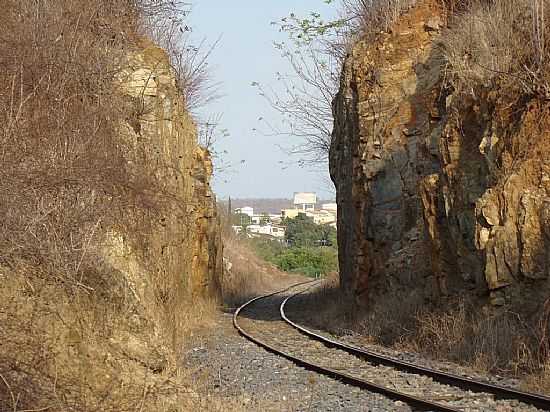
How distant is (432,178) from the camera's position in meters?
17.9

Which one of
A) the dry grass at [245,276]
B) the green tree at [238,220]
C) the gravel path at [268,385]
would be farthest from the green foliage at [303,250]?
the gravel path at [268,385]

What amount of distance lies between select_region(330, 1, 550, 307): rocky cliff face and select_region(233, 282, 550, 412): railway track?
234 centimetres

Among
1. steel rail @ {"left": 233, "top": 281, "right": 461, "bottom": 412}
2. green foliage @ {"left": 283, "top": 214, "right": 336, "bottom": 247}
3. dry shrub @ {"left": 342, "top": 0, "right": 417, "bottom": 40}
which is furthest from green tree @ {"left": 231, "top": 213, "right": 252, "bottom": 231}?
steel rail @ {"left": 233, "top": 281, "right": 461, "bottom": 412}

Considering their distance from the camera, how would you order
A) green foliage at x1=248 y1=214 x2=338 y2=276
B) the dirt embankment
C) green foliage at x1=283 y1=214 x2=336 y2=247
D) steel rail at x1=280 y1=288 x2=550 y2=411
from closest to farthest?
the dirt embankment → steel rail at x1=280 y1=288 x2=550 y2=411 → green foliage at x1=248 y1=214 x2=338 y2=276 → green foliage at x1=283 y1=214 x2=336 y2=247

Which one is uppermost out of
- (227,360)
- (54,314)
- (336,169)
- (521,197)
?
(336,169)

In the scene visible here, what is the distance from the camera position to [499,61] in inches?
626

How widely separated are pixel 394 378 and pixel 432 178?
6.54 metres

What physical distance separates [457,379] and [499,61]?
6.80m

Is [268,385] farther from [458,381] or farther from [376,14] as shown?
[376,14]

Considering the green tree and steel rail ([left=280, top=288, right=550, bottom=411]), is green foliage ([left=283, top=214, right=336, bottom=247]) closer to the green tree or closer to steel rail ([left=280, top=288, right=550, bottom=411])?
the green tree

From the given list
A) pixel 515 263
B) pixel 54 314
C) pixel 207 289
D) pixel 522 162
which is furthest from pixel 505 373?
pixel 207 289

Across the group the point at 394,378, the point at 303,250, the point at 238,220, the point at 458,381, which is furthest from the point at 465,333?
the point at 238,220

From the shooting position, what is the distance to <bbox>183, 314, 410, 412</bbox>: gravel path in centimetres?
1020

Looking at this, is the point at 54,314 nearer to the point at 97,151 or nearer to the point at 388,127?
the point at 97,151
